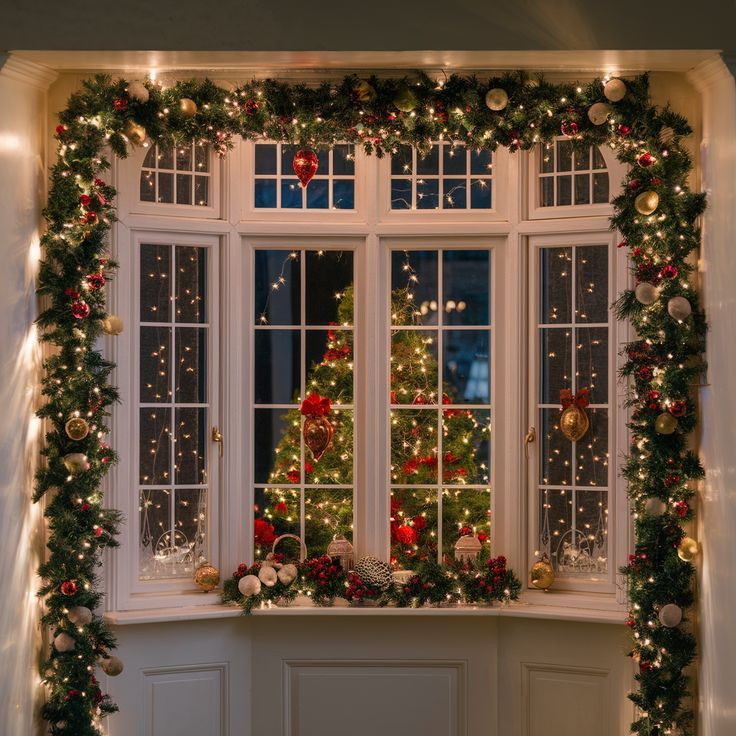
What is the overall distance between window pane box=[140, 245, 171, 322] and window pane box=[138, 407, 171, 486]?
1.58 feet

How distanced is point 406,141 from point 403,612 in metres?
2.27

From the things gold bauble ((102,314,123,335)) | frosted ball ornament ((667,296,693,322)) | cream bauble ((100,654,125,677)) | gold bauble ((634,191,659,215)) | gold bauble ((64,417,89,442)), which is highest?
gold bauble ((634,191,659,215))

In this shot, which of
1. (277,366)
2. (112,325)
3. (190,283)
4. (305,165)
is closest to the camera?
(112,325)

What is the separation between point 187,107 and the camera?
Result: 4832 millimetres

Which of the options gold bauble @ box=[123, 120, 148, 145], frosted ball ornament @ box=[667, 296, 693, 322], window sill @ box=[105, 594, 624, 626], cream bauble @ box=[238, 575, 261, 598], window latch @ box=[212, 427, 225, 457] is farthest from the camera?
window latch @ box=[212, 427, 225, 457]

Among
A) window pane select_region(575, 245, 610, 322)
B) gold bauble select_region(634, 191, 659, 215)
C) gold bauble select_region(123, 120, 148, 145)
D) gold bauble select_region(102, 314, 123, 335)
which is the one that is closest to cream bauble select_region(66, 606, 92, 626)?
gold bauble select_region(102, 314, 123, 335)

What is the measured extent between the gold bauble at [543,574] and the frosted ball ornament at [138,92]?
2.93m

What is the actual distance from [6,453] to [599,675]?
2968 mm

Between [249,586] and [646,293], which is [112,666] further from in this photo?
[646,293]

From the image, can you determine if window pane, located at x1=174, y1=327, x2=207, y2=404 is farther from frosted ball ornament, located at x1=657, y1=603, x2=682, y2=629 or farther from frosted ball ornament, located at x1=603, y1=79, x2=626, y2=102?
frosted ball ornament, located at x1=657, y1=603, x2=682, y2=629

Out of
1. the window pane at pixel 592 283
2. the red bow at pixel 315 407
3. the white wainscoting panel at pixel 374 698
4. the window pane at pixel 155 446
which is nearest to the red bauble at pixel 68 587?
the window pane at pixel 155 446

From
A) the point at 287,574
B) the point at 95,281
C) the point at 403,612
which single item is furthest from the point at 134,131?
the point at 403,612

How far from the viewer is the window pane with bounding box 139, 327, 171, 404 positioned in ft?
17.6

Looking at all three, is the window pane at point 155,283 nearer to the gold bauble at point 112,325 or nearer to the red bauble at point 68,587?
the gold bauble at point 112,325
